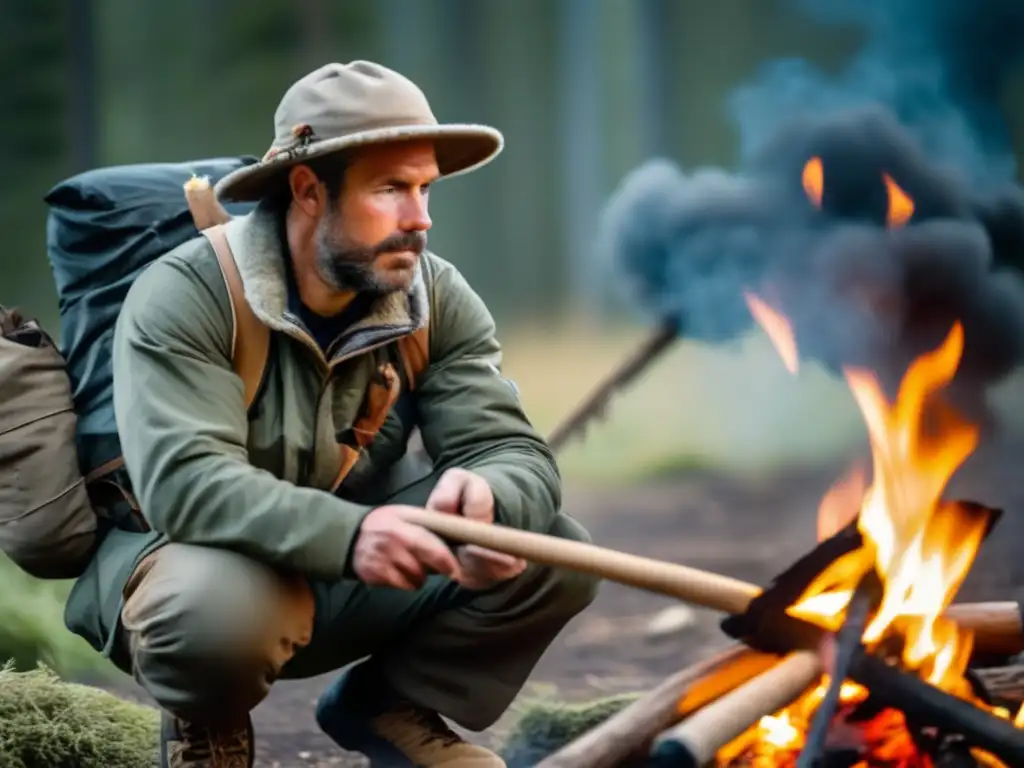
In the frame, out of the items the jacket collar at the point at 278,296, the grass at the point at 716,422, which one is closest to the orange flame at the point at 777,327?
the jacket collar at the point at 278,296

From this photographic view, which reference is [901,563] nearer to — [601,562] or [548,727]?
[601,562]

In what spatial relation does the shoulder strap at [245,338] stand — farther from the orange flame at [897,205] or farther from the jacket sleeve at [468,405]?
the orange flame at [897,205]

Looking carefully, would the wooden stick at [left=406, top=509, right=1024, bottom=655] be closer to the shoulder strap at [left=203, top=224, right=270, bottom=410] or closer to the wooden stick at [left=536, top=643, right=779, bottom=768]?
the wooden stick at [left=536, top=643, right=779, bottom=768]

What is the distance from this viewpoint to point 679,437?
1070 centimetres

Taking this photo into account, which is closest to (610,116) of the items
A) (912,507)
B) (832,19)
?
(832,19)

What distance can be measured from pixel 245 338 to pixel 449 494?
0.53 m

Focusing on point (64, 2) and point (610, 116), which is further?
point (610, 116)

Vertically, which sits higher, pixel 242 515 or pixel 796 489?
pixel 242 515

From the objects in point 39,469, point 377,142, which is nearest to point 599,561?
point 377,142

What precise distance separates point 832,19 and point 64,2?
471cm

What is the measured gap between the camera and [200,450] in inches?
119

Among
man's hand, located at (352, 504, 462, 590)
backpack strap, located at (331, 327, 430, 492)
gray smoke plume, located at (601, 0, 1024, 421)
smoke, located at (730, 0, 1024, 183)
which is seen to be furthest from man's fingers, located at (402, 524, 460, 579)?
smoke, located at (730, 0, 1024, 183)

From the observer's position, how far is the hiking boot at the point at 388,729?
3.52 m

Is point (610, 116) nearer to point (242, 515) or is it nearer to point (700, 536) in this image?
point (700, 536)
